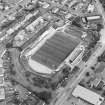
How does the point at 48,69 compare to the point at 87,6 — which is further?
the point at 87,6

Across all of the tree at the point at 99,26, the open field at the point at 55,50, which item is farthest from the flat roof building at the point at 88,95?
the tree at the point at 99,26

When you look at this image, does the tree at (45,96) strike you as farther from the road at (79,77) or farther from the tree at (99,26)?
the tree at (99,26)

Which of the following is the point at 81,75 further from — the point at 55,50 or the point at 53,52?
the point at 55,50

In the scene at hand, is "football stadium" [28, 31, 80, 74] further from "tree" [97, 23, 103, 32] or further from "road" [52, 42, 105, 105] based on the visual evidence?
"tree" [97, 23, 103, 32]

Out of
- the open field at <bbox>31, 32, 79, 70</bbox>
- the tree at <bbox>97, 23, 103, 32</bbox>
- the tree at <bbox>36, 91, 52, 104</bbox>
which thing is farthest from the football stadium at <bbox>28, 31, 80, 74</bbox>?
the tree at <bbox>97, 23, 103, 32</bbox>

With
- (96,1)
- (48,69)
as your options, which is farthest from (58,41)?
(96,1)

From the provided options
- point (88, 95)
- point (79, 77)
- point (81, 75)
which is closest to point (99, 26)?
point (81, 75)

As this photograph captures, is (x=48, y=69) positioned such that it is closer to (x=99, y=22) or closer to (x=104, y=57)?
(x=104, y=57)
